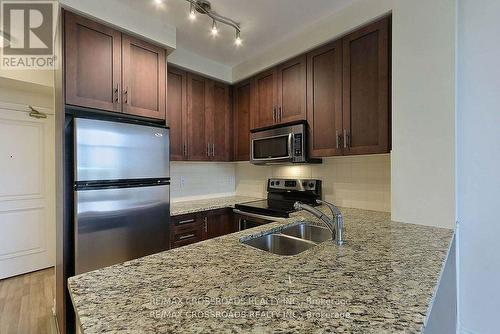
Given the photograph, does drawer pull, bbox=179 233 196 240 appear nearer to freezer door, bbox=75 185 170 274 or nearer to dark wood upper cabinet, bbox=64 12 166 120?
freezer door, bbox=75 185 170 274

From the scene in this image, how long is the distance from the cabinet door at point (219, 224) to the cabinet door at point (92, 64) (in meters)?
1.38

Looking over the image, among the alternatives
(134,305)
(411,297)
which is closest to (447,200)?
(411,297)

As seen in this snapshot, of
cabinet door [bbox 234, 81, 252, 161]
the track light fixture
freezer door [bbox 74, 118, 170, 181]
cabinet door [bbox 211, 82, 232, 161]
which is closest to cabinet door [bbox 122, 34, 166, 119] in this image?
freezer door [bbox 74, 118, 170, 181]

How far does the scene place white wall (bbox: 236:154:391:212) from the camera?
214cm

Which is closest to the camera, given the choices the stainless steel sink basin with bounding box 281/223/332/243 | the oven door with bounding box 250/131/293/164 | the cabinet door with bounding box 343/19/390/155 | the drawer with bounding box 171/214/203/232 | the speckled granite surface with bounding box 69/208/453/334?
Result: the speckled granite surface with bounding box 69/208/453/334

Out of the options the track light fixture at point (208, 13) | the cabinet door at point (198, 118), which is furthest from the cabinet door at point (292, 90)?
the cabinet door at point (198, 118)

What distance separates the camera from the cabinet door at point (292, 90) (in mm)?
2357

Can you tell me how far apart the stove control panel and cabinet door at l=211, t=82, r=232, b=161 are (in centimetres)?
66

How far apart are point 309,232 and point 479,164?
113 centimetres

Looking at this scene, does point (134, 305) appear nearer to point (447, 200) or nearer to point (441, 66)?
point (447, 200)

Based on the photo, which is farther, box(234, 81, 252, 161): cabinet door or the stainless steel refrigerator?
box(234, 81, 252, 161): cabinet door

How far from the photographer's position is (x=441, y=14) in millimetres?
1417

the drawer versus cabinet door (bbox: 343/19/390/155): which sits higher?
cabinet door (bbox: 343/19/390/155)

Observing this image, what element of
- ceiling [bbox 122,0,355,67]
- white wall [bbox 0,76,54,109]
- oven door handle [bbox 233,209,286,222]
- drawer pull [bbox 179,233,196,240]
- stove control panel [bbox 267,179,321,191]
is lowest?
drawer pull [bbox 179,233,196,240]
